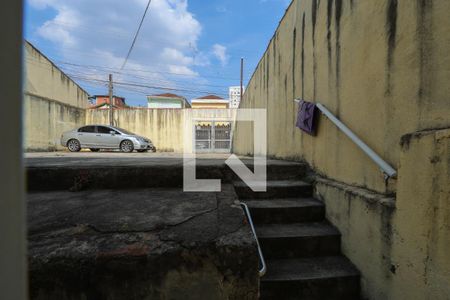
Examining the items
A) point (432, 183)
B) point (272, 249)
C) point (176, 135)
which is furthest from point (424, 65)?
point (176, 135)

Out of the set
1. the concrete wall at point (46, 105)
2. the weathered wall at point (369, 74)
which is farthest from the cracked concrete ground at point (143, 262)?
the concrete wall at point (46, 105)

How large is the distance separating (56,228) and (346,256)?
79.3 inches

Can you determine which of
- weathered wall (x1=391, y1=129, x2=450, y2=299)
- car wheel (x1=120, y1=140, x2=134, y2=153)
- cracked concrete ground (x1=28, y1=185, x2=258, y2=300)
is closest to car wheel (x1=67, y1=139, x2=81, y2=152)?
car wheel (x1=120, y1=140, x2=134, y2=153)

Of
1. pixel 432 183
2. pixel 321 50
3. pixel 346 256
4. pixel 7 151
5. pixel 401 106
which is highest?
pixel 321 50

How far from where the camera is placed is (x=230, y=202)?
1820 millimetres

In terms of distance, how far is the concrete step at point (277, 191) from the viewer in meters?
2.35

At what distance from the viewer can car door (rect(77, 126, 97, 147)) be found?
9.88m

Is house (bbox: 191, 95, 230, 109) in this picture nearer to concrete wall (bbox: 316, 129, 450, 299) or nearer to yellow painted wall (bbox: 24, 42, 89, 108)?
yellow painted wall (bbox: 24, 42, 89, 108)

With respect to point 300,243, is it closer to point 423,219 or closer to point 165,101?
point 423,219

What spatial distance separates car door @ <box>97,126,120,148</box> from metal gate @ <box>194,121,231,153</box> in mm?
4611

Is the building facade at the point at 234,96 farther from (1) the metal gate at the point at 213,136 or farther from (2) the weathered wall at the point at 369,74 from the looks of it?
(2) the weathered wall at the point at 369,74

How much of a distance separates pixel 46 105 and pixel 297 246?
12.0 m

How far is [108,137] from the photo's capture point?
32.3ft

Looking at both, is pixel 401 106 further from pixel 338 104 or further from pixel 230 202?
pixel 230 202
